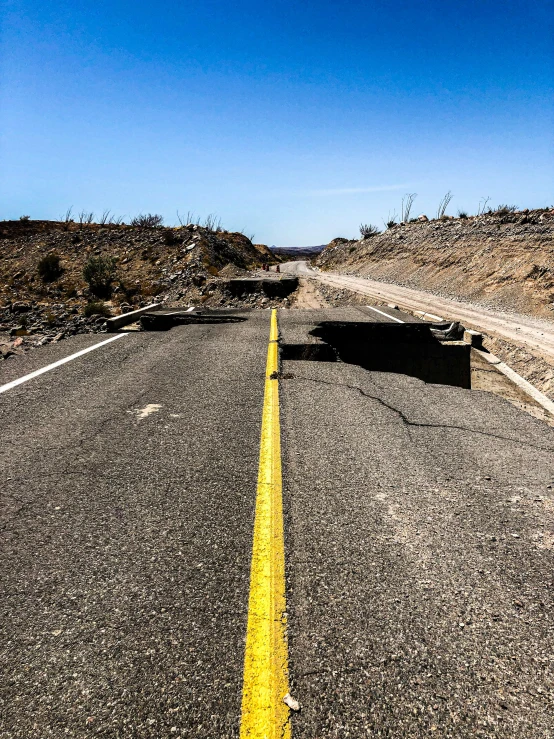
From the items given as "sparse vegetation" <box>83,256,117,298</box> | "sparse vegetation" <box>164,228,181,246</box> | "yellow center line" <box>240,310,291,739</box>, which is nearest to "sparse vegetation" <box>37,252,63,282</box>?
"sparse vegetation" <box>83,256,117,298</box>

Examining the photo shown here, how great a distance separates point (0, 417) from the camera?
14.8ft

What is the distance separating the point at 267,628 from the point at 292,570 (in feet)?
1.34

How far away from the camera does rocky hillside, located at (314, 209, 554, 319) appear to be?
17625mm

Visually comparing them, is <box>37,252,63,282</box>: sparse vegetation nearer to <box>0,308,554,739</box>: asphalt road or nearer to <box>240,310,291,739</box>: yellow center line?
<box>0,308,554,739</box>: asphalt road

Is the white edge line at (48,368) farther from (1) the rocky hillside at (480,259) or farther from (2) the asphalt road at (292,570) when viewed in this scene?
(1) the rocky hillside at (480,259)

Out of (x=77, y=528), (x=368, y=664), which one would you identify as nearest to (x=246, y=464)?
(x=77, y=528)

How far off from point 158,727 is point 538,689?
1.47 meters

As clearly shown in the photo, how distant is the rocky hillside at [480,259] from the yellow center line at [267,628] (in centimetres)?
1551

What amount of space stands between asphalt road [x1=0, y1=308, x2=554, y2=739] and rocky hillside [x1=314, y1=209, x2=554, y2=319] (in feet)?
47.4

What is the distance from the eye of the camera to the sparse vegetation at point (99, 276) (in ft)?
72.5

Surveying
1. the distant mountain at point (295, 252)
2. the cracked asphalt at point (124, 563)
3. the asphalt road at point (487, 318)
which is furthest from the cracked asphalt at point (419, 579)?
the distant mountain at point (295, 252)

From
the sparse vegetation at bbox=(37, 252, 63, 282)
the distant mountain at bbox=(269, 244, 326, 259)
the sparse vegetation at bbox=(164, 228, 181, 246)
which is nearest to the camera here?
the sparse vegetation at bbox=(37, 252, 63, 282)

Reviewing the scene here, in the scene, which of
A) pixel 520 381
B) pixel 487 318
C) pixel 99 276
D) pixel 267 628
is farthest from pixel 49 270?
pixel 267 628

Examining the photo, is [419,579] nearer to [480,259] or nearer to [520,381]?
[520,381]
